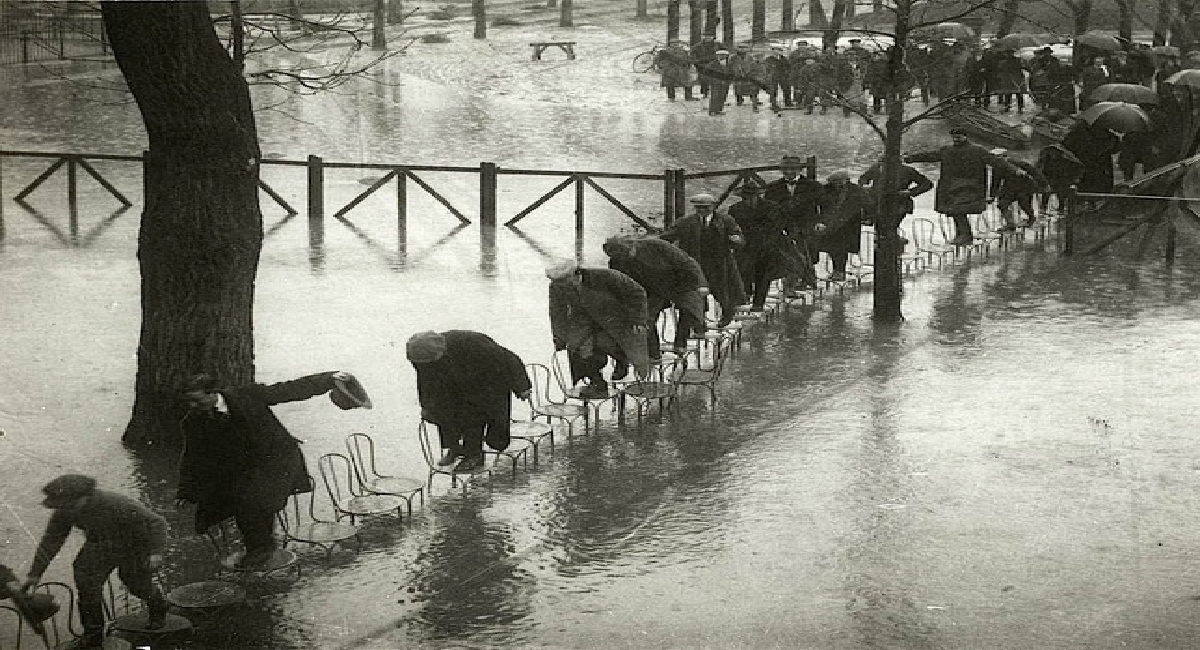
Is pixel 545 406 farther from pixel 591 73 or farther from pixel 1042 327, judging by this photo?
pixel 591 73

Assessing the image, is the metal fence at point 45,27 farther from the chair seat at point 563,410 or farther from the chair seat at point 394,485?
the chair seat at point 563,410

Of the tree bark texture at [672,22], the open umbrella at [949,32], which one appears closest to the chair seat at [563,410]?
the open umbrella at [949,32]

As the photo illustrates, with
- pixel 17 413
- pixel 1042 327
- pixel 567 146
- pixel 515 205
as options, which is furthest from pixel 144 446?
pixel 567 146

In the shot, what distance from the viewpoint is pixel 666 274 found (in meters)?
14.0

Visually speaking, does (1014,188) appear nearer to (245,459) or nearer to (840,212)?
(840,212)

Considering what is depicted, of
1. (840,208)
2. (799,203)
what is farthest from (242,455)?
(840,208)

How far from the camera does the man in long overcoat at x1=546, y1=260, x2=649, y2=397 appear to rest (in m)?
12.8

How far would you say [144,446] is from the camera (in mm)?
12172

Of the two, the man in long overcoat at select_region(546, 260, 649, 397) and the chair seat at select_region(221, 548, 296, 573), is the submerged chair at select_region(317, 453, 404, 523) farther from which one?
the man in long overcoat at select_region(546, 260, 649, 397)

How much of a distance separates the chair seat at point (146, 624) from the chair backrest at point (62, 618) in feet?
0.78

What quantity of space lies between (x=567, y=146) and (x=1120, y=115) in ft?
36.7

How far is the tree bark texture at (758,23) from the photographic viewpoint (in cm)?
3519

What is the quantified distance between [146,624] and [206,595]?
0.45 meters

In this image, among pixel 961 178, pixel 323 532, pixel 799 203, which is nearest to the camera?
pixel 323 532
